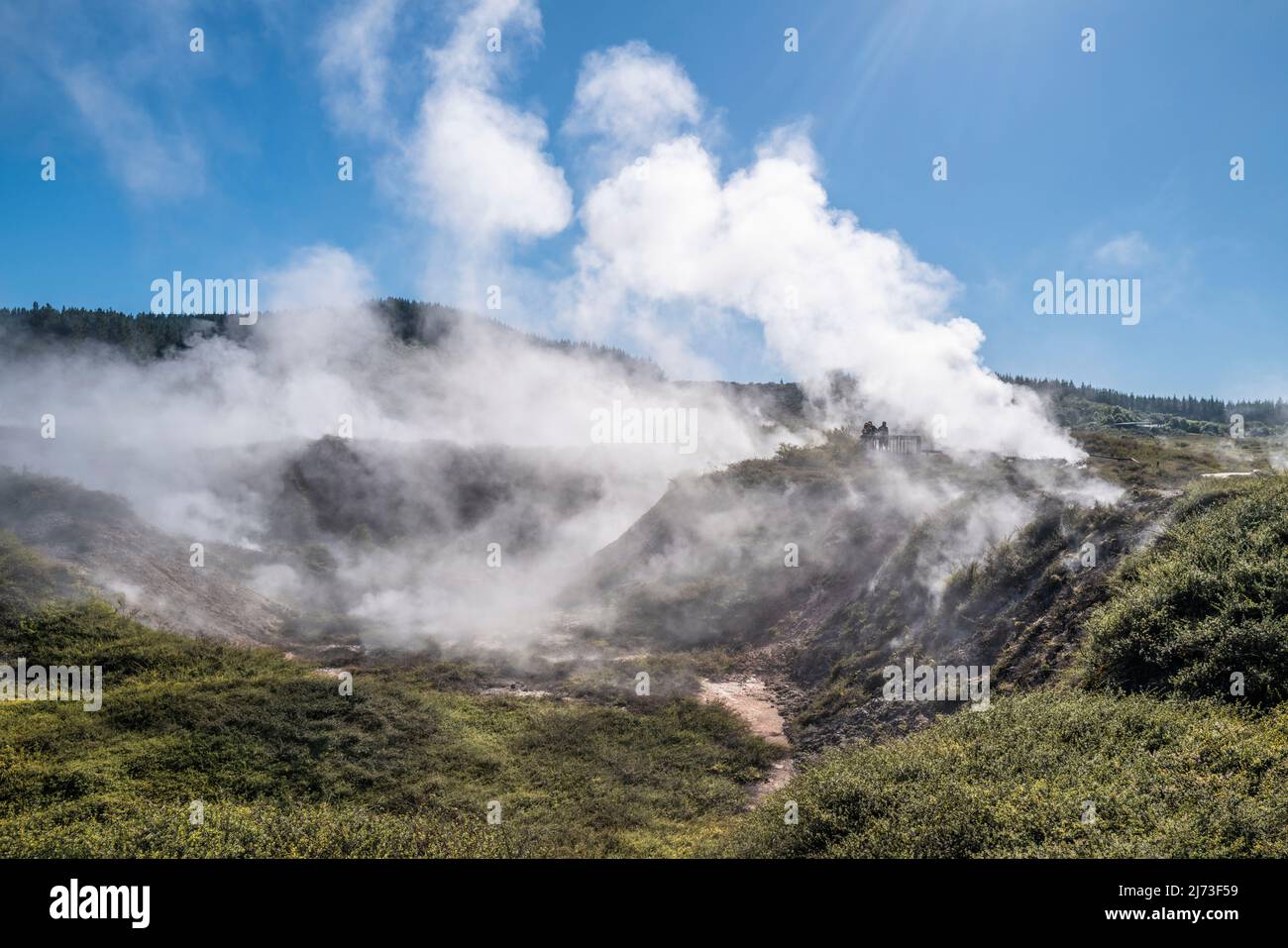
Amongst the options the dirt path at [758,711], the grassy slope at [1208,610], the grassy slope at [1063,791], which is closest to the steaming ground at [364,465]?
the dirt path at [758,711]

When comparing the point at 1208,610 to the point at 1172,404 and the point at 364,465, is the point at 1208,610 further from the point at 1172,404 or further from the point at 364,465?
the point at 1172,404

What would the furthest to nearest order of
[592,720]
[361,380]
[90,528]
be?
1. [361,380]
2. [90,528]
3. [592,720]

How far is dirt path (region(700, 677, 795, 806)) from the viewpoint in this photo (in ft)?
52.2

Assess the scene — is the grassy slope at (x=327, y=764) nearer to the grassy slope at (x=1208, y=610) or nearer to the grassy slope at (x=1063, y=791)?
the grassy slope at (x=1063, y=791)

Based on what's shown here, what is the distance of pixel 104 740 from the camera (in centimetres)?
1575

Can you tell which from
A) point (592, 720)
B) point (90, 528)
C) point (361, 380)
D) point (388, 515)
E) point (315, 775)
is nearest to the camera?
point (315, 775)

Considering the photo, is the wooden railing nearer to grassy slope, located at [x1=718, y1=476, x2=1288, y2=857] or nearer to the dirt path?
the dirt path

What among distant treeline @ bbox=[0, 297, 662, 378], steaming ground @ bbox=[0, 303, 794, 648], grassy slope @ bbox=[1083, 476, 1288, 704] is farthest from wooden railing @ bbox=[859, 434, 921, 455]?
distant treeline @ bbox=[0, 297, 662, 378]

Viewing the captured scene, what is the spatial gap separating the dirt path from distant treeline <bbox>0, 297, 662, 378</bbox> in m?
80.5

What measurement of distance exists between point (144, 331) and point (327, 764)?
114 meters
